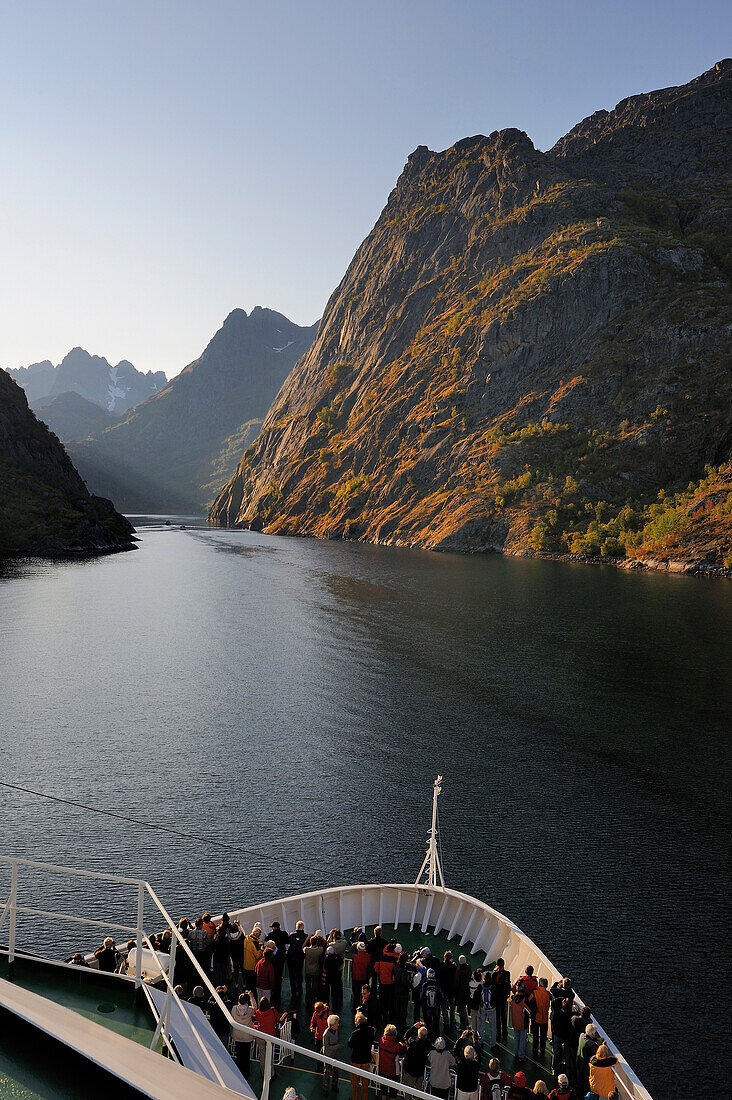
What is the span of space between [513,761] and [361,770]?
428 inches

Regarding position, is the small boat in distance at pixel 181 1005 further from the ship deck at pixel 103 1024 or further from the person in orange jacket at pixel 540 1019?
the person in orange jacket at pixel 540 1019

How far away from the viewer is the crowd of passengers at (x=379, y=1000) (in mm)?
18188

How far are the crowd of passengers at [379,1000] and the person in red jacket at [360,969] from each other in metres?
0.03

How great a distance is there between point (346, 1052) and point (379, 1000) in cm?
165

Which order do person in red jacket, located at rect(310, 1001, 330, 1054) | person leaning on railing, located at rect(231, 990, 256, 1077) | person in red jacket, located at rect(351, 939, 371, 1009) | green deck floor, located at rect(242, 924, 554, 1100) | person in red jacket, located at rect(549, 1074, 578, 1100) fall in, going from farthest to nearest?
person in red jacket, located at rect(351, 939, 371, 1009)
person in red jacket, located at rect(310, 1001, 330, 1054)
green deck floor, located at rect(242, 924, 554, 1100)
person leaning on railing, located at rect(231, 990, 256, 1077)
person in red jacket, located at rect(549, 1074, 578, 1100)

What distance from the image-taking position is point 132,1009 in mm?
14586

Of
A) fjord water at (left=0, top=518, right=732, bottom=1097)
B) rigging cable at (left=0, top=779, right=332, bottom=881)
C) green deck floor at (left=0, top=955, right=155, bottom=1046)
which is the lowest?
rigging cable at (left=0, top=779, right=332, bottom=881)

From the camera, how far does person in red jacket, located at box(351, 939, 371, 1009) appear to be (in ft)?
72.4

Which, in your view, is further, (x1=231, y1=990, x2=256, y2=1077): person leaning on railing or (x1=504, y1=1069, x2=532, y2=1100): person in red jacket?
(x1=231, y1=990, x2=256, y2=1077): person leaning on railing

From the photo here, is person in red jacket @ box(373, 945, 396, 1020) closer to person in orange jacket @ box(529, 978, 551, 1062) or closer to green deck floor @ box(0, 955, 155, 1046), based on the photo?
person in orange jacket @ box(529, 978, 551, 1062)

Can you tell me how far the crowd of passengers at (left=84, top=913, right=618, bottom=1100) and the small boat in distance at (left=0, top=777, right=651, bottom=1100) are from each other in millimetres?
457

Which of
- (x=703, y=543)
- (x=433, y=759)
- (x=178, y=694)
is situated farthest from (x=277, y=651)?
(x=703, y=543)

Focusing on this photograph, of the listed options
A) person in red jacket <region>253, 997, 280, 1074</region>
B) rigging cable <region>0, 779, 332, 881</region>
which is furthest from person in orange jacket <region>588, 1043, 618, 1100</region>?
rigging cable <region>0, 779, 332, 881</region>

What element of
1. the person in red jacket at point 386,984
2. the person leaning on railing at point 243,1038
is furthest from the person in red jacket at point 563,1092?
the person leaning on railing at point 243,1038
